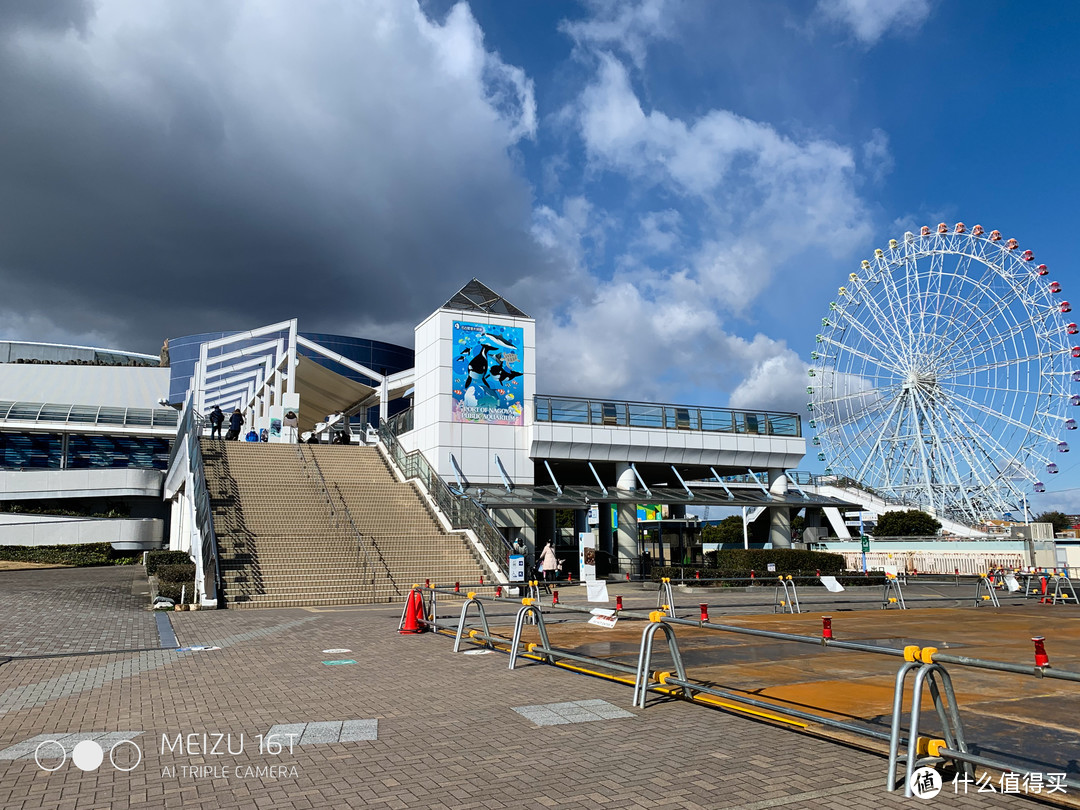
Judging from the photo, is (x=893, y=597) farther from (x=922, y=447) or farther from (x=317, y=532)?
(x=922, y=447)

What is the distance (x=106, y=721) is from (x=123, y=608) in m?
12.9

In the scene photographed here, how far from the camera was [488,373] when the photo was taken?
32781 mm

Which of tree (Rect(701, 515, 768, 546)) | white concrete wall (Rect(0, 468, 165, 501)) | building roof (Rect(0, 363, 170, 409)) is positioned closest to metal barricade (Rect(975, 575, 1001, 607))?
tree (Rect(701, 515, 768, 546))

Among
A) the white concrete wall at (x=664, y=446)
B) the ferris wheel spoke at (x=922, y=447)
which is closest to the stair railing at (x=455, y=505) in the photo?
the white concrete wall at (x=664, y=446)

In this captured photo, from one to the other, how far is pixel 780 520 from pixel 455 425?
53.4ft

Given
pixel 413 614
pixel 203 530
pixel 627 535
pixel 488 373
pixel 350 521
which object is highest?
pixel 488 373

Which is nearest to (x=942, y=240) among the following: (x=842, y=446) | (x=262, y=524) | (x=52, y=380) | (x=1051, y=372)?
(x=1051, y=372)

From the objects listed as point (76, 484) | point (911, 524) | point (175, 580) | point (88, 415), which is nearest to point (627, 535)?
point (175, 580)

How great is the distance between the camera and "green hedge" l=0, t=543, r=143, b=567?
118 ft

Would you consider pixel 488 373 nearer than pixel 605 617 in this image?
No

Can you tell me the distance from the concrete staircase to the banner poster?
4.42 metres

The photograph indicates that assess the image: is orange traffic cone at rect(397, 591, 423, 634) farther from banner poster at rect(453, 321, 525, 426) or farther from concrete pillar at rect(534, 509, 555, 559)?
concrete pillar at rect(534, 509, 555, 559)
